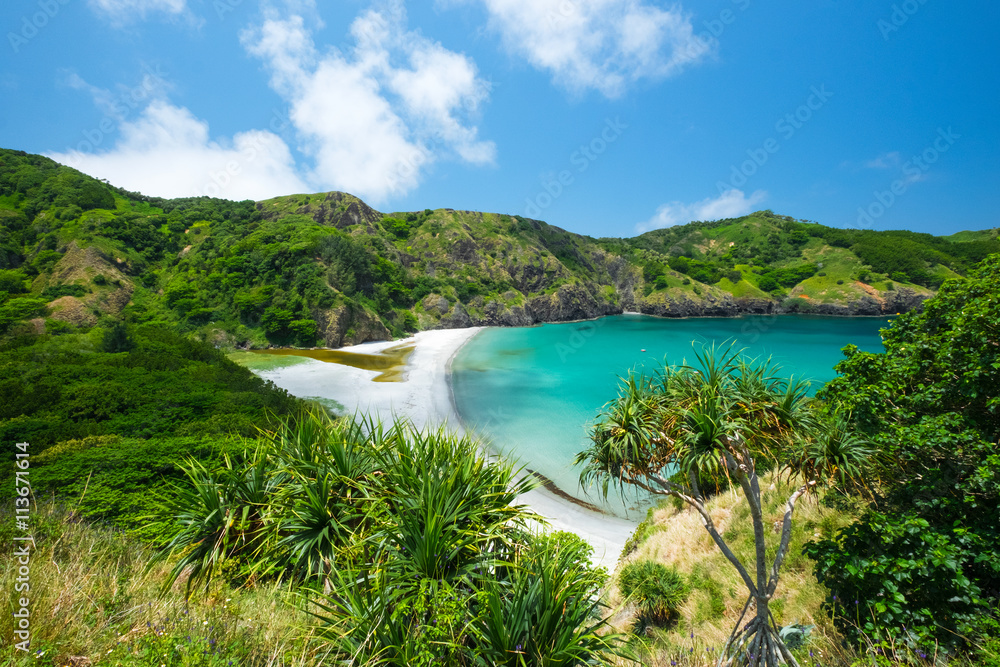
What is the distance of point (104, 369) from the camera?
515 inches

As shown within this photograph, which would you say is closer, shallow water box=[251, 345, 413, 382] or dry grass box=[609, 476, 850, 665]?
dry grass box=[609, 476, 850, 665]

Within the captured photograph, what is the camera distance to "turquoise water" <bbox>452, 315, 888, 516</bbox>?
63.2 feet

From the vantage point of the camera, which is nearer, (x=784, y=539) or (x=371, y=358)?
Result: (x=784, y=539)

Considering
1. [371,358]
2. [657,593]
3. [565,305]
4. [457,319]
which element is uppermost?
[565,305]

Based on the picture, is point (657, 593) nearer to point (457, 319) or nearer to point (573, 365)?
point (573, 365)

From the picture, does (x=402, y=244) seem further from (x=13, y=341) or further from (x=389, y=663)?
(x=389, y=663)

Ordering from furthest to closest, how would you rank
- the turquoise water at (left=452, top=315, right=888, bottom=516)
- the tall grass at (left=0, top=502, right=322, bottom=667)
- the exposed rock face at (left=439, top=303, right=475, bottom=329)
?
the exposed rock face at (left=439, top=303, right=475, bottom=329)
the turquoise water at (left=452, top=315, right=888, bottom=516)
the tall grass at (left=0, top=502, right=322, bottom=667)

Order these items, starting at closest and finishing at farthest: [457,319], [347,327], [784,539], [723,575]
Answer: [784,539], [723,575], [347,327], [457,319]

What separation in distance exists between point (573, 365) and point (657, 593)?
103 ft

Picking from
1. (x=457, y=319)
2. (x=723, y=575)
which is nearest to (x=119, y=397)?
(x=723, y=575)

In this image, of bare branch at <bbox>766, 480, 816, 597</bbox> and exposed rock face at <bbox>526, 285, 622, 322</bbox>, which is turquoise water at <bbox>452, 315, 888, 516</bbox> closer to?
bare branch at <bbox>766, 480, 816, 597</bbox>

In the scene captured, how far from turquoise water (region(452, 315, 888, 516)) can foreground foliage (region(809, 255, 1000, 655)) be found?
125 cm

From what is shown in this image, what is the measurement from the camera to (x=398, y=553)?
12.5ft

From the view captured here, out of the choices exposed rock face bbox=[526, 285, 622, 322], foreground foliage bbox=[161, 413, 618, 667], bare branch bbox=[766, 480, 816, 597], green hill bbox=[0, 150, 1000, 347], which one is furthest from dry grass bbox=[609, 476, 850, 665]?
exposed rock face bbox=[526, 285, 622, 322]
